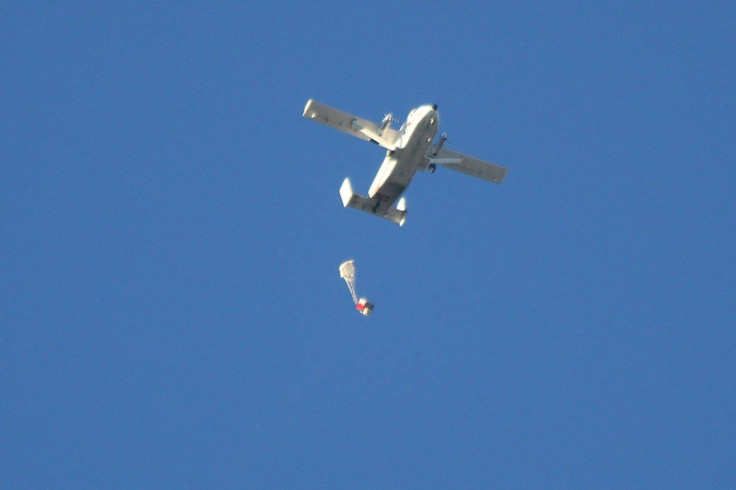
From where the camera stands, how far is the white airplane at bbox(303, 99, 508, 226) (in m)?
65.6

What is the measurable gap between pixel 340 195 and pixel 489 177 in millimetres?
8373

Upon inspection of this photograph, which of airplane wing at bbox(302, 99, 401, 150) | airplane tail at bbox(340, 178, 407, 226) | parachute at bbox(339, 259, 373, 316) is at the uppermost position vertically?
airplane wing at bbox(302, 99, 401, 150)

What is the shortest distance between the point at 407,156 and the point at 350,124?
411cm

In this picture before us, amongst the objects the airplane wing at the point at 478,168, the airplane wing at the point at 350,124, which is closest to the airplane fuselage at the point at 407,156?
the airplane wing at the point at 350,124

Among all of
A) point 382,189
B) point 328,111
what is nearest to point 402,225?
point 382,189

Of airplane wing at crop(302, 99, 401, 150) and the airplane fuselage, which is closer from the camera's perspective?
the airplane fuselage

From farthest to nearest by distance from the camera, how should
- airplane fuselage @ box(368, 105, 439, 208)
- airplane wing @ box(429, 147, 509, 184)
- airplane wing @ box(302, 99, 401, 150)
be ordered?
airplane wing @ box(429, 147, 509, 184)
airplane wing @ box(302, 99, 401, 150)
airplane fuselage @ box(368, 105, 439, 208)

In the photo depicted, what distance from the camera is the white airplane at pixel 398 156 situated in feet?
215

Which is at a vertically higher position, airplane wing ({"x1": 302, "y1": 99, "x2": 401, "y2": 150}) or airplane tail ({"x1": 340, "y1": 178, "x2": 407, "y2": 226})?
airplane wing ({"x1": 302, "y1": 99, "x2": 401, "y2": 150})

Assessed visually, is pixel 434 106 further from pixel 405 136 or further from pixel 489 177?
pixel 489 177

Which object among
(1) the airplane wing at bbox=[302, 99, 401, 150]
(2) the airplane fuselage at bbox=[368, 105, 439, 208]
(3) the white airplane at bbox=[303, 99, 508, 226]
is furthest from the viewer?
(1) the airplane wing at bbox=[302, 99, 401, 150]

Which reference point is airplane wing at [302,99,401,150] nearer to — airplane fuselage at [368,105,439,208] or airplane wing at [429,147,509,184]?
airplane fuselage at [368,105,439,208]

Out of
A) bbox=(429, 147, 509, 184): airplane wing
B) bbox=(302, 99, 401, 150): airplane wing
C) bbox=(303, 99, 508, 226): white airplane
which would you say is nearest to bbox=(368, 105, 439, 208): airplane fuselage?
bbox=(303, 99, 508, 226): white airplane

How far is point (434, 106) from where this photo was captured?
6425 centimetres
